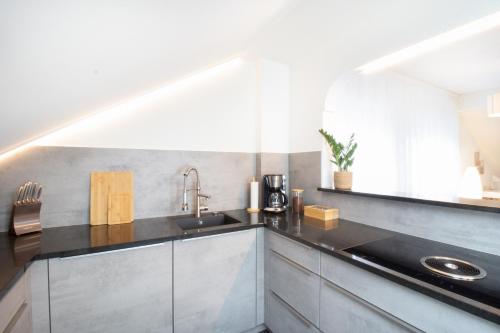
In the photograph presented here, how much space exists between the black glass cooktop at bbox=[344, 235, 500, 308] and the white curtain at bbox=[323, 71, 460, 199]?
59 cm

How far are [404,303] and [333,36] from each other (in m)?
1.72

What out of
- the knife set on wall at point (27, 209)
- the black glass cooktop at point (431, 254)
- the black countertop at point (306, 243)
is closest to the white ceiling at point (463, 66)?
the black glass cooktop at point (431, 254)

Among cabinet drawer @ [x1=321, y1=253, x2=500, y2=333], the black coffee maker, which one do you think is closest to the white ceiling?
the black coffee maker

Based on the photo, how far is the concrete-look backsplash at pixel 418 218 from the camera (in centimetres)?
108

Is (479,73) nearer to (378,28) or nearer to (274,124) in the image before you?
(378,28)

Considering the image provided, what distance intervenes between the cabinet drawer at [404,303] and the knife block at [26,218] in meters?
1.70

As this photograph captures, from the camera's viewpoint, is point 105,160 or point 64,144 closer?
point 64,144

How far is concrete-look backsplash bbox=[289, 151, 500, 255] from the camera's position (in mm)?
1079

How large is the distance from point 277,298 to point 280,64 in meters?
2.08

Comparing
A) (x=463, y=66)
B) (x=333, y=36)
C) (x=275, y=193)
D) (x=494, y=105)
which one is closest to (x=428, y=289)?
(x=275, y=193)

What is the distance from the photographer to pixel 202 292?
1.40 metres

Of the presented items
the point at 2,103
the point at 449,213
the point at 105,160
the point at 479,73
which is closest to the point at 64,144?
the point at 105,160

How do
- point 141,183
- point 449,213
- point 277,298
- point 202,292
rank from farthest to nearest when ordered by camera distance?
1. point 141,183
2. point 277,298
3. point 202,292
4. point 449,213

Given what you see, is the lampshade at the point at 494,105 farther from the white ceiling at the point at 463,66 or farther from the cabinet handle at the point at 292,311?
the cabinet handle at the point at 292,311
